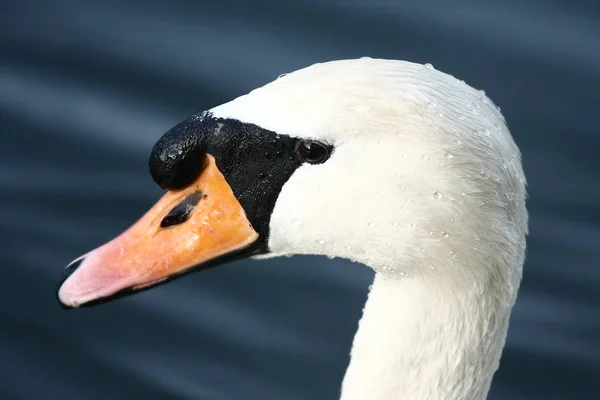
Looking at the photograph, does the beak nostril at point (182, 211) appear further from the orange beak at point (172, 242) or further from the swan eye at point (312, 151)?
the swan eye at point (312, 151)

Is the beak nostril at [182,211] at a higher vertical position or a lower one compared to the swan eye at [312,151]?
lower

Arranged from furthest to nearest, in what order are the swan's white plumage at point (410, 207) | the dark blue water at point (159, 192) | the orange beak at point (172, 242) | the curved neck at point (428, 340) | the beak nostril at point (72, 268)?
the dark blue water at point (159, 192) → the beak nostril at point (72, 268) → the orange beak at point (172, 242) → the curved neck at point (428, 340) → the swan's white plumage at point (410, 207)

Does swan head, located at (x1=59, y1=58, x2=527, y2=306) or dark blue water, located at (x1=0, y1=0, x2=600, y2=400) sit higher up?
dark blue water, located at (x1=0, y1=0, x2=600, y2=400)

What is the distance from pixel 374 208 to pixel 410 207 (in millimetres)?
144

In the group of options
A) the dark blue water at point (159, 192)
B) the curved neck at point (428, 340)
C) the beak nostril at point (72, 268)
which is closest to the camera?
the curved neck at point (428, 340)

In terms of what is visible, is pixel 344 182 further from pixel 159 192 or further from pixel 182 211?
pixel 159 192

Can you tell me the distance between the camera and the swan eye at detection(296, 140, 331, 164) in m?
4.04

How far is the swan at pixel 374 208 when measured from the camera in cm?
396

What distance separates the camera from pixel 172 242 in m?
4.39

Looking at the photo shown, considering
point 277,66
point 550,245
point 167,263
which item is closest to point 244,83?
point 277,66

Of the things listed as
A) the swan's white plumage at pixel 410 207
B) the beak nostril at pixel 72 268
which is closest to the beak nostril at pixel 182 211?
the swan's white plumage at pixel 410 207

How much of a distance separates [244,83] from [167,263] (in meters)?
3.23

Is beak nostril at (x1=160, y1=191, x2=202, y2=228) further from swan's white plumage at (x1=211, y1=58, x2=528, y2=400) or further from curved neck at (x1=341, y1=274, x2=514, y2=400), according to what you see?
curved neck at (x1=341, y1=274, x2=514, y2=400)

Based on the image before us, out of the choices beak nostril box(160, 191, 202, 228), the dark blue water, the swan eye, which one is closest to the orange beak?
beak nostril box(160, 191, 202, 228)
